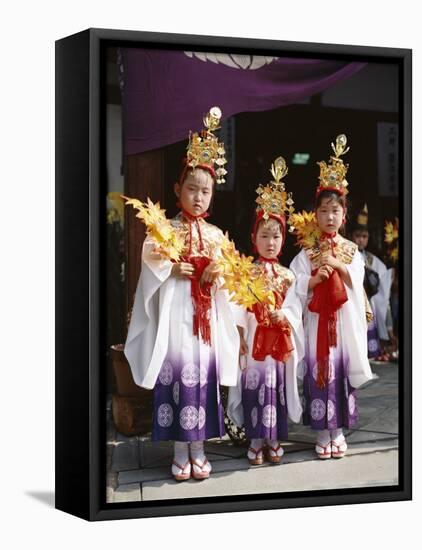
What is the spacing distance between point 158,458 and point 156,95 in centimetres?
161

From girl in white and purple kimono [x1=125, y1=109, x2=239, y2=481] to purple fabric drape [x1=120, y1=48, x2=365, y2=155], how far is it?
15cm

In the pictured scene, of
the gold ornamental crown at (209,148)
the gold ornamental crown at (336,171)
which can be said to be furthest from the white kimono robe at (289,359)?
the gold ornamental crown at (209,148)

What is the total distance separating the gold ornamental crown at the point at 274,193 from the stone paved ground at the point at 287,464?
938 mm

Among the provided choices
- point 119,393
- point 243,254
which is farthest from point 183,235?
point 119,393

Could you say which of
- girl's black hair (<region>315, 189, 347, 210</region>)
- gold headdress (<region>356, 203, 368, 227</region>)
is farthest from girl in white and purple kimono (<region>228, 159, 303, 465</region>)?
gold headdress (<region>356, 203, 368, 227</region>)

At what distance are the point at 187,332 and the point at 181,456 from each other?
0.56m

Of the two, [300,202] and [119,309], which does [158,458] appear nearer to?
[119,309]

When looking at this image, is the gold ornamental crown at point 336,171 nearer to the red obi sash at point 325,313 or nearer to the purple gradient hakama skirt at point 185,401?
the red obi sash at point 325,313

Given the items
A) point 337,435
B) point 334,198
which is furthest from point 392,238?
point 337,435

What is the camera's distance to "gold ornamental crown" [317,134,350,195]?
668 cm

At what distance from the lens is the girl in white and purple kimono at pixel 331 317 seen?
6707 millimetres

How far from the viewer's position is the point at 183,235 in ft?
20.9

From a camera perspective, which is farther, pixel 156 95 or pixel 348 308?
pixel 348 308

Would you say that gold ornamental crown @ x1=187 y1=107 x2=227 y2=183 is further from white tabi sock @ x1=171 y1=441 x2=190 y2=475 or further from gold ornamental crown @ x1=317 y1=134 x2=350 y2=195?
white tabi sock @ x1=171 y1=441 x2=190 y2=475
